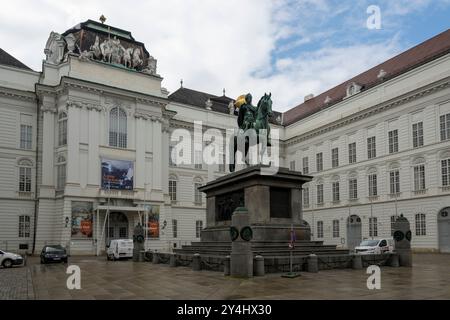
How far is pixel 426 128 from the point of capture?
146 feet

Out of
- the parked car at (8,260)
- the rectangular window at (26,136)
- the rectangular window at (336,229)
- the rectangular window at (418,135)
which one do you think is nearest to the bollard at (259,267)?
the parked car at (8,260)

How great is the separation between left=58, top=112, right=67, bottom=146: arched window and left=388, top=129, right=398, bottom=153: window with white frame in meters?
32.5

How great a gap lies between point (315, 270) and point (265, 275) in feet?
7.33

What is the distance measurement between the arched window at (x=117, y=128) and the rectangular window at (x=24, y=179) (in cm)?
860

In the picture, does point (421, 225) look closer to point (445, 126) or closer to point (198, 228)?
point (445, 126)

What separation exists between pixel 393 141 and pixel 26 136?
37004 mm

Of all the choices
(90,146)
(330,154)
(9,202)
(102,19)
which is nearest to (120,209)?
(90,146)

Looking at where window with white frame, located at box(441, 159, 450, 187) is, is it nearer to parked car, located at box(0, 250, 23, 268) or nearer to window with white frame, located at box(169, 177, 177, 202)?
window with white frame, located at box(169, 177, 177, 202)

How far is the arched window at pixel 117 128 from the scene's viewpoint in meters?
49.6

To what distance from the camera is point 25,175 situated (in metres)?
47.7

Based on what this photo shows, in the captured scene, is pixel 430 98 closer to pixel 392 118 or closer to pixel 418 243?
pixel 392 118

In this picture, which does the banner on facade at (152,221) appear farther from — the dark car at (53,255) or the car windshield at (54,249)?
the dark car at (53,255)

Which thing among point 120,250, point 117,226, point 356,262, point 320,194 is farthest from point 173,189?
point 356,262

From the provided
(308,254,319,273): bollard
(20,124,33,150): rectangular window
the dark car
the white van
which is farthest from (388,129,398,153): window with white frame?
(20,124,33,150): rectangular window
